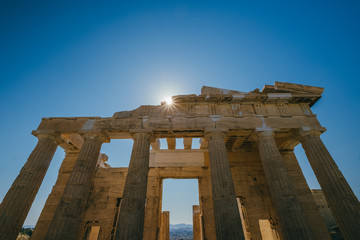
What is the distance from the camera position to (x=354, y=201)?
7246 mm

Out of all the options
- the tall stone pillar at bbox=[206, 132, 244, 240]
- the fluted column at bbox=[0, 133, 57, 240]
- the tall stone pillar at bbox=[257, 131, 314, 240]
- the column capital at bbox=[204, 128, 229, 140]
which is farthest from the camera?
the column capital at bbox=[204, 128, 229, 140]

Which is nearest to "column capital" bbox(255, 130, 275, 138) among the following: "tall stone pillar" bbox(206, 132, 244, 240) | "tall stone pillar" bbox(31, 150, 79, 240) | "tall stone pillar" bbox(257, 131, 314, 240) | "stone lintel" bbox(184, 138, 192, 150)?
"tall stone pillar" bbox(257, 131, 314, 240)

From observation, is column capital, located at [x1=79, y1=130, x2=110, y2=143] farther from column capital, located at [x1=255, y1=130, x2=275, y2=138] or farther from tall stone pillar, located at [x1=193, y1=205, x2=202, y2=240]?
tall stone pillar, located at [x1=193, y1=205, x2=202, y2=240]

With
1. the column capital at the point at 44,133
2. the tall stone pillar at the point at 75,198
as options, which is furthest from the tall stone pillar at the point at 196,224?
the column capital at the point at 44,133

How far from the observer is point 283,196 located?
7398 millimetres

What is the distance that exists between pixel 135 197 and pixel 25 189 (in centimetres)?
542

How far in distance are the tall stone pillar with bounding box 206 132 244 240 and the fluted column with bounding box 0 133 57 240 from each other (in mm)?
8634

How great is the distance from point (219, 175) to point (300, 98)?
7074 mm

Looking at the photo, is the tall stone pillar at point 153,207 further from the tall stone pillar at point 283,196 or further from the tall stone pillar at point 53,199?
the tall stone pillar at point 283,196

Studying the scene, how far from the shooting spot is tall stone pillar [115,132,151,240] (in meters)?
6.59

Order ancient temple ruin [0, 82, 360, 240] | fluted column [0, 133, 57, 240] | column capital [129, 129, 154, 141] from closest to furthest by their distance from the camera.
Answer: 1. ancient temple ruin [0, 82, 360, 240]
2. fluted column [0, 133, 57, 240]
3. column capital [129, 129, 154, 141]

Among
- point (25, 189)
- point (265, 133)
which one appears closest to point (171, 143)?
point (265, 133)

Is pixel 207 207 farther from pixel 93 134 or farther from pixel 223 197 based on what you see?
pixel 93 134

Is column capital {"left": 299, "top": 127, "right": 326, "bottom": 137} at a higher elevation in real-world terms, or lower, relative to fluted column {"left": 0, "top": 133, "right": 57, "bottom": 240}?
higher
